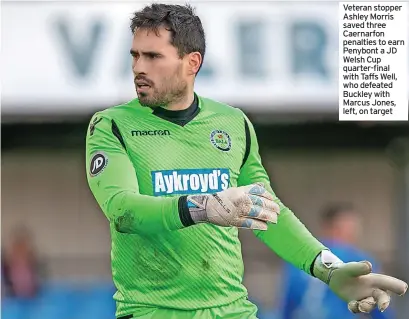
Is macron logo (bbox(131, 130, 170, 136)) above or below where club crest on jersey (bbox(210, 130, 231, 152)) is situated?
above

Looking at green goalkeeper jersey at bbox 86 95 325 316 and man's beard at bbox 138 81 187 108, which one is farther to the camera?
man's beard at bbox 138 81 187 108

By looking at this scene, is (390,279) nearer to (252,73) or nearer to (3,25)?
(3,25)

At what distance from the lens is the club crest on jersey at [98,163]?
171 inches

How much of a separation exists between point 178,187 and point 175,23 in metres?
0.70

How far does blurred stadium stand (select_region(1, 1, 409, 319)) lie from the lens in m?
9.28

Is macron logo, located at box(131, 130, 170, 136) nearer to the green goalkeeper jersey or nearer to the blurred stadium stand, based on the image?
the green goalkeeper jersey

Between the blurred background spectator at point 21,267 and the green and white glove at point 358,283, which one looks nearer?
the green and white glove at point 358,283

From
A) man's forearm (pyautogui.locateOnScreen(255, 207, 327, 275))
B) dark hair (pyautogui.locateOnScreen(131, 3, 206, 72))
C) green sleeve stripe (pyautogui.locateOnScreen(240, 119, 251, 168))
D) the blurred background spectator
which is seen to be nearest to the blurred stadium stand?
the blurred background spectator

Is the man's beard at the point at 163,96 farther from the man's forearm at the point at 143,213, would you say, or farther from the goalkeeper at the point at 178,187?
the man's forearm at the point at 143,213

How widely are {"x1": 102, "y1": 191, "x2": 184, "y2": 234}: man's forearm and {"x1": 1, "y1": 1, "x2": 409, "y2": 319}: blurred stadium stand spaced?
1.88 m

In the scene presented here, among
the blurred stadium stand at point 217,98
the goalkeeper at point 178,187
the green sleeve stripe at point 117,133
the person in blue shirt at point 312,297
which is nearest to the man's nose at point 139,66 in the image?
the goalkeeper at point 178,187

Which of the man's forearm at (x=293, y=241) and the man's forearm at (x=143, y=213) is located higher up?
the man's forearm at (x=143, y=213)

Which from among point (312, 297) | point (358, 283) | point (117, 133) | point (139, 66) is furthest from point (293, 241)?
point (312, 297)

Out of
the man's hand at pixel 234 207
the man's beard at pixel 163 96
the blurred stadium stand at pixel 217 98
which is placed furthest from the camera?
the blurred stadium stand at pixel 217 98
